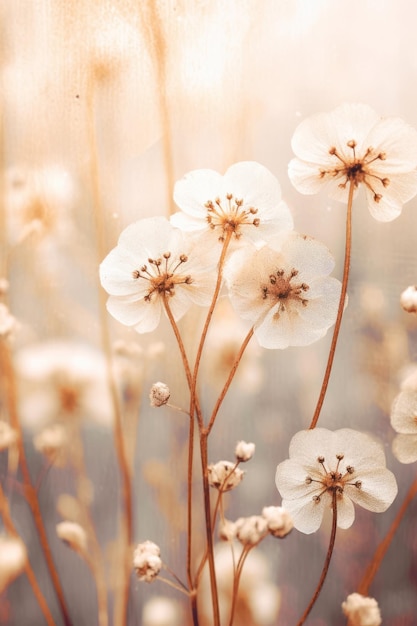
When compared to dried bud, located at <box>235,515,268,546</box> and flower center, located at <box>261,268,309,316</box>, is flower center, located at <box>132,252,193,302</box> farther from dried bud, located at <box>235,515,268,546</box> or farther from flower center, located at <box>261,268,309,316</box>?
dried bud, located at <box>235,515,268,546</box>

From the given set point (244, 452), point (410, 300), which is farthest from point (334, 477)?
point (410, 300)

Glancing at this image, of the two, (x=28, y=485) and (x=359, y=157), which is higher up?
(x=359, y=157)

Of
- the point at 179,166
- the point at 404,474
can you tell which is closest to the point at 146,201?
the point at 179,166

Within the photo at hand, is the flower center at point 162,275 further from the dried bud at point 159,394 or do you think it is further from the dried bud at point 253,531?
the dried bud at point 253,531

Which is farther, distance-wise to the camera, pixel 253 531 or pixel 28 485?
pixel 28 485

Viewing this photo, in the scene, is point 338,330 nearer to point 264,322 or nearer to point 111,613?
point 264,322

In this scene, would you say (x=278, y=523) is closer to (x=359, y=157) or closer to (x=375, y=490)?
(x=375, y=490)
